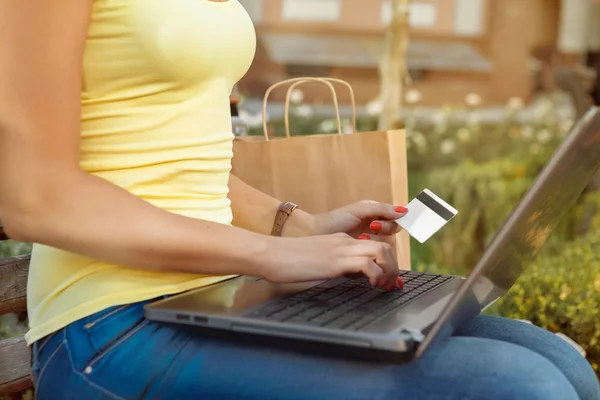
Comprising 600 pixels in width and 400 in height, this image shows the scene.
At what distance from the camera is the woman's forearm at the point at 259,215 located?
6.24 feet

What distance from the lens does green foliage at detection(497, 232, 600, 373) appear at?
3.01 metres

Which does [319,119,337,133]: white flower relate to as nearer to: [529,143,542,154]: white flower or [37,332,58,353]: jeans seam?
[529,143,542,154]: white flower

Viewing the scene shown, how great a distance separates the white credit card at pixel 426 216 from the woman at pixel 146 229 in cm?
24

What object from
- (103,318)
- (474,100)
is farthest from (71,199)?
(474,100)

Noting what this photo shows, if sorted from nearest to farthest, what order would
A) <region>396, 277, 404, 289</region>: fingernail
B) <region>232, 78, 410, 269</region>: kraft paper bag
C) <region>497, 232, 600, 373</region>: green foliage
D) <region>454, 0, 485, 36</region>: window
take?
<region>396, 277, 404, 289</region>: fingernail, <region>232, 78, 410, 269</region>: kraft paper bag, <region>497, 232, 600, 373</region>: green foliage, <region>454, 0, 485, 36</region>: window

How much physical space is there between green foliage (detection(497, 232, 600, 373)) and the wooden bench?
5.86 ft

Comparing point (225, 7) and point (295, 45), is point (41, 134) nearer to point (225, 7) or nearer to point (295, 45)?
point (225, 7)

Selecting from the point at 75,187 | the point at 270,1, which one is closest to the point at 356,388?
the point at 75,187

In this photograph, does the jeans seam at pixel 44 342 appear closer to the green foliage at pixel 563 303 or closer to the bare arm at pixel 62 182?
the bare arm at pixel 62 182

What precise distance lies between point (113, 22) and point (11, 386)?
3.15 ft

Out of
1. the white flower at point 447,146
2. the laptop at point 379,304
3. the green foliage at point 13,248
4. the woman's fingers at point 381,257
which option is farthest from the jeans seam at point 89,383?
the white flower at point 447,146

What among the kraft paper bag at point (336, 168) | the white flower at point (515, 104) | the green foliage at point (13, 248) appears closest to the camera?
the kraft paper bag at point (336, 168)

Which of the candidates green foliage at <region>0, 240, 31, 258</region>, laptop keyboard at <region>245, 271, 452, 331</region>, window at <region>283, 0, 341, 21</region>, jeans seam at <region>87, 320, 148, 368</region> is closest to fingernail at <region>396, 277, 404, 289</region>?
laptop keyboard at <region>245, 271, 452, 331</region>

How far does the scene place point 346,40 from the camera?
1381cm
